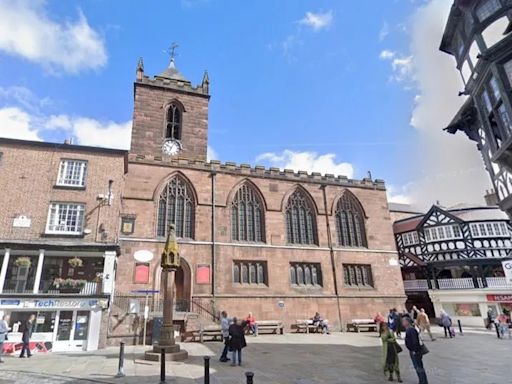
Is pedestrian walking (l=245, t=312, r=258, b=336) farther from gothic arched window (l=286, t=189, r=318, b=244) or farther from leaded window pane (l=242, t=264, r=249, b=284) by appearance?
gothic arched window (l=286, t=189, r=318, b=244)

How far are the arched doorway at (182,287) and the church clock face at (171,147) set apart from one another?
406 inches

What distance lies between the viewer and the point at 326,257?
76.6ft

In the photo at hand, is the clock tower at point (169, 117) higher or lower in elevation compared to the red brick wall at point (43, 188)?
higher

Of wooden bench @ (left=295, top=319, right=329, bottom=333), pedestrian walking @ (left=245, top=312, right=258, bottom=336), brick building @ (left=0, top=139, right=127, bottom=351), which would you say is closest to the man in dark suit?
brick building @ (left=0, top=139, right=127, bottom=351)

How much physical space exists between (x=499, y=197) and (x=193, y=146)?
837 inches

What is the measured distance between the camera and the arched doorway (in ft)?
61.8

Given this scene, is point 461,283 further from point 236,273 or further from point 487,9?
point 487,9

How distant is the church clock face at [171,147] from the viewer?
26650 mm

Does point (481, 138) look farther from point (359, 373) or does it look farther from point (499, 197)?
point (359, 373)

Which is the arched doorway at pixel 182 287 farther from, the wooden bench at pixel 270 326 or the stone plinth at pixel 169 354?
the stone plinth at pixel 169 354

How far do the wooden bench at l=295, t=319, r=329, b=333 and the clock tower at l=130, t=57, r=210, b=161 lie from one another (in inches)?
579

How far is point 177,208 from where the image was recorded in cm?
2138

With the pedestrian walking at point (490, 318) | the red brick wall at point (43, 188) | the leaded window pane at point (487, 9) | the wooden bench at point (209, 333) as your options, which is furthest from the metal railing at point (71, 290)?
the pedestrian walking at point (490, 318)

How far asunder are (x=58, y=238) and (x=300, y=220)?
50.3 feet
